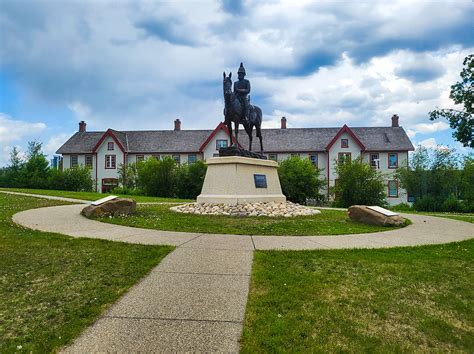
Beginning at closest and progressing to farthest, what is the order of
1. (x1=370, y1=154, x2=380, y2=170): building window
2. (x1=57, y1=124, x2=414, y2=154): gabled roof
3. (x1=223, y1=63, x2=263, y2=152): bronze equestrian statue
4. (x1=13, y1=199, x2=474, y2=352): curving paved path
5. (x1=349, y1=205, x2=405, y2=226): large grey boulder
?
(x1=13, y1=199, x2=474, y2=352): curving paved path < (x1=349, y1=205, x2=405, y2=226): large grey boulder < (x1=223, y1=63, x2=263, y2=152): bronze equestrian statue < (x1=370, y1=154, x2=380, y2=170): building window < (x1=57, y1=124, x2=414, y2=154): gabled roof

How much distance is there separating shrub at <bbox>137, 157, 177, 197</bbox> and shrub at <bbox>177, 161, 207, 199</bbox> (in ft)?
2.17

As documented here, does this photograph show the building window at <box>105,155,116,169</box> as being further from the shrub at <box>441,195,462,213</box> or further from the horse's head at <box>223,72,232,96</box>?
the shrub at <box>441,195,462,213</box>

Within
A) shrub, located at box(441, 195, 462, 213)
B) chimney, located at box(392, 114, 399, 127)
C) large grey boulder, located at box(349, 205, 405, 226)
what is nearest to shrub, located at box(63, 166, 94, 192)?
shrub, located at box(441, 195, 462, 213)

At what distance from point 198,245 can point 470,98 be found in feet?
28.4

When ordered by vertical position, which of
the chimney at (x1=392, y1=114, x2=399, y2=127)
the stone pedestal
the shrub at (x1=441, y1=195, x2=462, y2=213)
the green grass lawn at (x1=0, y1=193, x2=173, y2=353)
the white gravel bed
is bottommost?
the shrub at (x1=441, y1=195, x2=462, y2=213)

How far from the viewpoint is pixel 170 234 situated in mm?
8898

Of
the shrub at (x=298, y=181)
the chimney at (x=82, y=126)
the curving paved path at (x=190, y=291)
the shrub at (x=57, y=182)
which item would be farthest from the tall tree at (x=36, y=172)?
the curving paved path at (x=190, y=291)

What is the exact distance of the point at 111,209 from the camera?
41.0 feet

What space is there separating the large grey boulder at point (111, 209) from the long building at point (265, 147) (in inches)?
1291

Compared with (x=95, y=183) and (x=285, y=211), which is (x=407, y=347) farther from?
(x=95, y=183)

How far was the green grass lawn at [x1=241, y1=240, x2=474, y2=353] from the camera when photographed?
12.0ft

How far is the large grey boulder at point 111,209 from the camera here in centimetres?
1194

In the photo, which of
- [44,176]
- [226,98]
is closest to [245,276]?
[226,98]

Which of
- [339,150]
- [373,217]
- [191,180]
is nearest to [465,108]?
[373,217]
